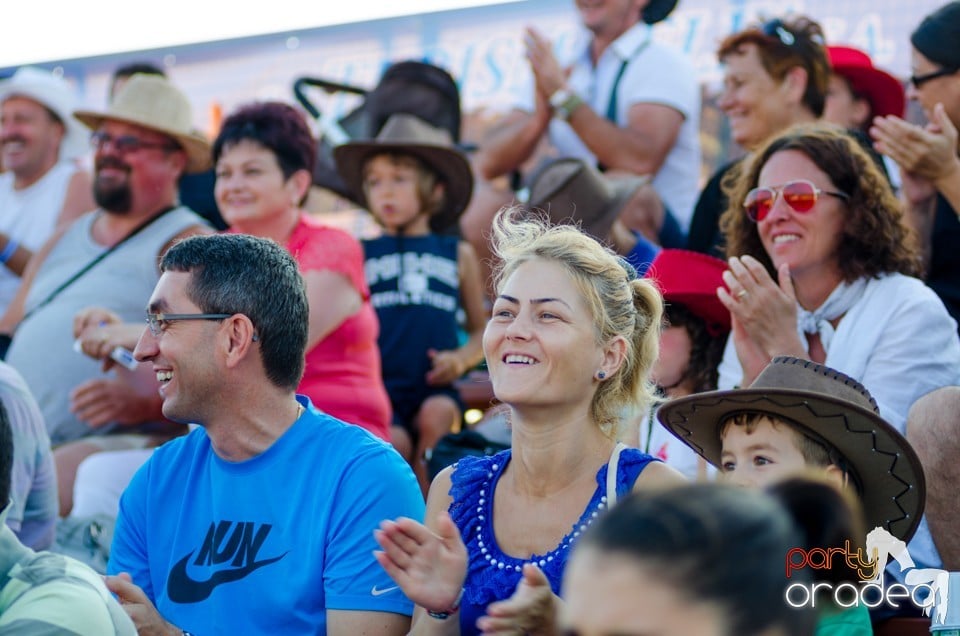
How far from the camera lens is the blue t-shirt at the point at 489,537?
2.85 metres

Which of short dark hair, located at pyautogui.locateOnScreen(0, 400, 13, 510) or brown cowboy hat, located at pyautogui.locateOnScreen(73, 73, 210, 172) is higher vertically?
brown cowboy hat, located at pyautogui.locateOnScreen(73, 73, 210, 172)

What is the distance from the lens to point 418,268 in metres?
5.64

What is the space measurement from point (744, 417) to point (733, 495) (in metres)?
1.59

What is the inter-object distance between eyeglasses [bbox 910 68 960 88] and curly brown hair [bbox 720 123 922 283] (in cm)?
54

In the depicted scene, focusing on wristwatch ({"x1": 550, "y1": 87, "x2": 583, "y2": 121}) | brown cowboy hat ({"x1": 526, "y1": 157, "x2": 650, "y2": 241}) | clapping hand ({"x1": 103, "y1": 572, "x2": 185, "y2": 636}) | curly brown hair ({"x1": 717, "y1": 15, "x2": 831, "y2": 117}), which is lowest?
clapping hand ({"x1": 103, "y1": 572, "x2": 185, "y2": 636})

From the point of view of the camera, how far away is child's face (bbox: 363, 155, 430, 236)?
571 cm

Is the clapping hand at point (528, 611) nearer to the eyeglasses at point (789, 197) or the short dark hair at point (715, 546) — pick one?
the short dark hair at point (715, 546)

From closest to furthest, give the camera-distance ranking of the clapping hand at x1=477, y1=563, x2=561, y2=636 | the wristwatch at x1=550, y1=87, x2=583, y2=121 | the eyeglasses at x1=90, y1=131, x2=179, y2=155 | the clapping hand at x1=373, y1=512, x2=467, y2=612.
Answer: the clapping hand at x1=477, y1=563, x2=561, y2=636, the clapping hand at x1=373, y1=512, x2=467, y2=612, the wristwatch at x1=550, y1=87, x2=583, y2=121, the eyeglasses at x1=90, y1=131, x2=179, y2=155

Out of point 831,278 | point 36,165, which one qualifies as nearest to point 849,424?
point 831,278

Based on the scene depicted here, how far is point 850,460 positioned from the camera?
2918 millimetres

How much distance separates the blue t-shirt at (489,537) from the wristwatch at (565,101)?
2.85 meters

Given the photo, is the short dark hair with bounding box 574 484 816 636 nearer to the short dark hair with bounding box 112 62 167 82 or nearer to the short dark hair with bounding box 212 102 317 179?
the short dark hair with bounding box 212 102 317 179

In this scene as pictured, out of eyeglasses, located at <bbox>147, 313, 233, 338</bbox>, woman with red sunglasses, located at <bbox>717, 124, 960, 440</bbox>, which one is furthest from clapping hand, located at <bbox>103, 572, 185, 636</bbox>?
woman with red sunglasses, located at <bbox>717, 124, 960, 440</bbox>

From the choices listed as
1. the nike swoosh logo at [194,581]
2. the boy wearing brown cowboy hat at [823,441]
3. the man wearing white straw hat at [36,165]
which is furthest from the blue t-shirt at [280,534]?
the man wearing white straw hat at [36,165]
